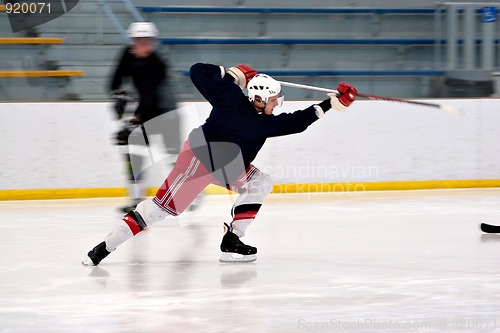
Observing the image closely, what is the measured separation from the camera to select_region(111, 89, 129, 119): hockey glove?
17.6ft

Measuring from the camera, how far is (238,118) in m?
3.81

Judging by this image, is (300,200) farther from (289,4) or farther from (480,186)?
(289,4)

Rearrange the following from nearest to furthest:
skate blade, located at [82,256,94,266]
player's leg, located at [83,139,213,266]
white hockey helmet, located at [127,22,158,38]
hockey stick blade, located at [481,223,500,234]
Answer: player's leg, located at [83,139,213,266] < skate blade, located at [82,256,94,266] < hockey stick blade, located at [481,223,500,234] < white hockey helmet, located at [127,22,158,38]

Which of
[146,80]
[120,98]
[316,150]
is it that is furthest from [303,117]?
[316,150]

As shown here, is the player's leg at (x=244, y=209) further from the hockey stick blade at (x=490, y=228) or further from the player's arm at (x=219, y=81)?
the hockey stick blade at (x=490, y=228)

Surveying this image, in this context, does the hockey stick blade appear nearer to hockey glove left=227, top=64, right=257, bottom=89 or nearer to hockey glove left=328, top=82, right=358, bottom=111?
hockey glove left=328, top=82, right=358, bottom=111

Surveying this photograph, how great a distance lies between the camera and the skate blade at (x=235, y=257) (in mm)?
4012

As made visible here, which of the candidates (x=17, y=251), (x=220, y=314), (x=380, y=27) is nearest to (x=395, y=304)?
(x=220, y=314)

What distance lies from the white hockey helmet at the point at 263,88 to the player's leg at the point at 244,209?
39 centimetres

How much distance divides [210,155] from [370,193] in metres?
3.35

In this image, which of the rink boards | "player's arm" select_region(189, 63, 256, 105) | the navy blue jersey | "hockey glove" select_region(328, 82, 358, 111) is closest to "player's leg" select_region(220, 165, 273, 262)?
the navy blue jersey

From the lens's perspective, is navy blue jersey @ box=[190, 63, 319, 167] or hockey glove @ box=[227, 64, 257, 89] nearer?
navy blue jersey @ box=[190, 63, 319, 167]

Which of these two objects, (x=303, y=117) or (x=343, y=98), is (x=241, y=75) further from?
(x=343, y=98)

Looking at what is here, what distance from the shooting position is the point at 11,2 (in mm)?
7379
